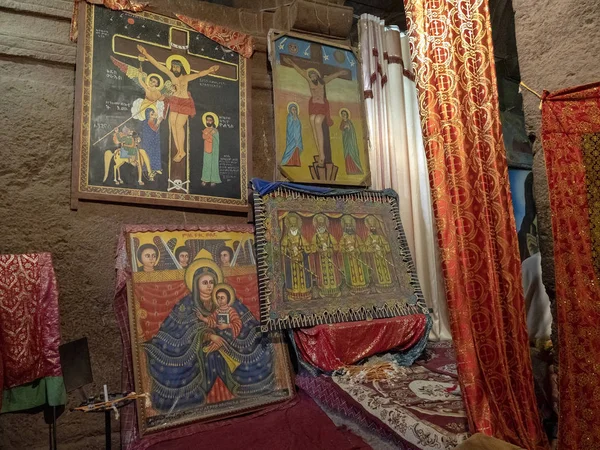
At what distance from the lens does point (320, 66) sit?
4527 millimetres

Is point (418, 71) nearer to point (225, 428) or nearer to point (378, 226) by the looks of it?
point (378, 226)

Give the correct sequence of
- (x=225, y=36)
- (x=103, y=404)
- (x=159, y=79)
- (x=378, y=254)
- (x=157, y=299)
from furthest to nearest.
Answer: (x=225, y=36)
(x=378, y=254)
(x=159, y=79)
(x=157, y=299)
(x=103, y=404)

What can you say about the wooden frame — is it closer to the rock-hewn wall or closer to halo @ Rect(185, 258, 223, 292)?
halo @ Rect(185, 258, 223, 292)

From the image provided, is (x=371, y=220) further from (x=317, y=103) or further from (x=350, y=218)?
(x=317, y=103)

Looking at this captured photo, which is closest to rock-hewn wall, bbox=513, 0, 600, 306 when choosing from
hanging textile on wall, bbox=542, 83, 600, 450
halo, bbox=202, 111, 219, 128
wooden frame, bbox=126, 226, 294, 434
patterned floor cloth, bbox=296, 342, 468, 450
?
hanging textile on wall, bbox=542, 83, 600, 450

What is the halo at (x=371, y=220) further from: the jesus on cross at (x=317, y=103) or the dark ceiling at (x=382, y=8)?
the dark ceiling at (x=382, y=8)

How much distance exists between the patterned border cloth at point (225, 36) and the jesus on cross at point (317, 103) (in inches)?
15.7

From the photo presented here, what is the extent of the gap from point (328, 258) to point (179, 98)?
198 centimetres

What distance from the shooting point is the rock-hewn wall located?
6.91 feet

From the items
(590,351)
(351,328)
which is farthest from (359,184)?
(590,351)

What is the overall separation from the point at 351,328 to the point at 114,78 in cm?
288

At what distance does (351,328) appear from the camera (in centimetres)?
332

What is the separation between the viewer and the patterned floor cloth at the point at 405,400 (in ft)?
7.00

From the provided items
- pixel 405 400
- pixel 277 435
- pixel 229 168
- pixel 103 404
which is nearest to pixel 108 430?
pixel 103 404
